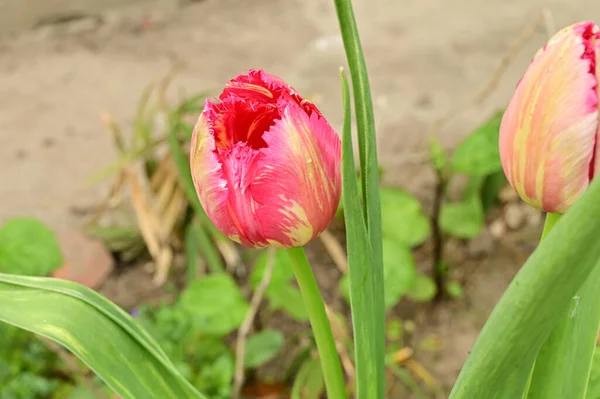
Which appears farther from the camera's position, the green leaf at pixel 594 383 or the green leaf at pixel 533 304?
the green leaf at pixel 594 383

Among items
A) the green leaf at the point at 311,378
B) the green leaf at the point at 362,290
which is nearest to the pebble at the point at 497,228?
the green leaf at the point at 311,378

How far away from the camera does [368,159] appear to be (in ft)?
1.04

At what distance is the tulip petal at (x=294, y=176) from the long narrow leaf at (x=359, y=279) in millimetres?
17

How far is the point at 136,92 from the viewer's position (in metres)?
1.63

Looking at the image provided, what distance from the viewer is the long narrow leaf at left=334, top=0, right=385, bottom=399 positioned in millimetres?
290

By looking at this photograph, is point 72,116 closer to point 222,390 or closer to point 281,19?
point 281,19

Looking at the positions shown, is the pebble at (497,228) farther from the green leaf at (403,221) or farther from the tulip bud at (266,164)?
the tulip bud at (266,164)

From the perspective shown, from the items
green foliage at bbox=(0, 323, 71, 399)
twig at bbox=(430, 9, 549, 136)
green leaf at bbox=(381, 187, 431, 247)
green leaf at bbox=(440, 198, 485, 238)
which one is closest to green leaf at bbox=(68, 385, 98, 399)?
green foliage at bbox=(0, 323, 71, 399)

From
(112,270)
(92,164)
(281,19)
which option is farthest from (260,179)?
(281,19)

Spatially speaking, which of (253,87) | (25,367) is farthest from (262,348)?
(253,87)

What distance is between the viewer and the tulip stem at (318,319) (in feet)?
1.04

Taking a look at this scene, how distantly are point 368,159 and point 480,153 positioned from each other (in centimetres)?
56

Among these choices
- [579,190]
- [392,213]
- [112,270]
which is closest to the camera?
[579,190]

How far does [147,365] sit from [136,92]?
1.38m
